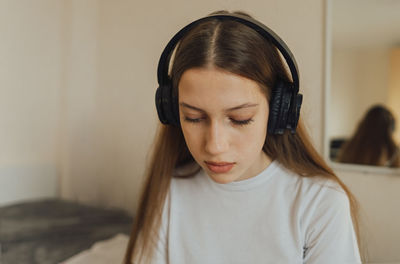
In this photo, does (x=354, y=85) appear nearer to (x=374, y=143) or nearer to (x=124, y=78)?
(x=374, y=143)

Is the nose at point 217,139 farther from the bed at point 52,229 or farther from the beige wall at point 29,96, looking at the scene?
the beige wall at point 29,96

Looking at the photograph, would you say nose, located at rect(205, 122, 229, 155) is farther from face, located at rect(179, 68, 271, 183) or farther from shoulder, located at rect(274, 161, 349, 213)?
shoulder, located at rect(274, 161, 349, 213)

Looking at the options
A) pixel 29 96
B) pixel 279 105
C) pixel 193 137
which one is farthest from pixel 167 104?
pixel 29 96

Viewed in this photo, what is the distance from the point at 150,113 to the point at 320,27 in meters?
0.55

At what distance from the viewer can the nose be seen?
59cm

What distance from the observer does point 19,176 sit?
1.55 m

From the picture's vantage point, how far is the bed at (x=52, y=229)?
1117mm

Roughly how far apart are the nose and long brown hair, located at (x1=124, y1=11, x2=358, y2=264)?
0.09m

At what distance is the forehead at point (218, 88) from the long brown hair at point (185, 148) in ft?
0.03

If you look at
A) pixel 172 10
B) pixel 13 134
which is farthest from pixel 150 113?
pixel 13 134

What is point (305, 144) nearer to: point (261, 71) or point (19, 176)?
point (261, 71)

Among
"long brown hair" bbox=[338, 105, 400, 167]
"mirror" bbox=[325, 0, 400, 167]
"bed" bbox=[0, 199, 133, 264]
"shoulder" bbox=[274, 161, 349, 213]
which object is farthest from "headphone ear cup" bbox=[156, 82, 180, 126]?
"bed" bbox=[0, 199, 133, 264]

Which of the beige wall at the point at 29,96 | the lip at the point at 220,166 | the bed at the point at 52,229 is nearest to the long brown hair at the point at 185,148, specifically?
the lip at the point at 220,166

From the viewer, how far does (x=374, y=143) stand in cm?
94
